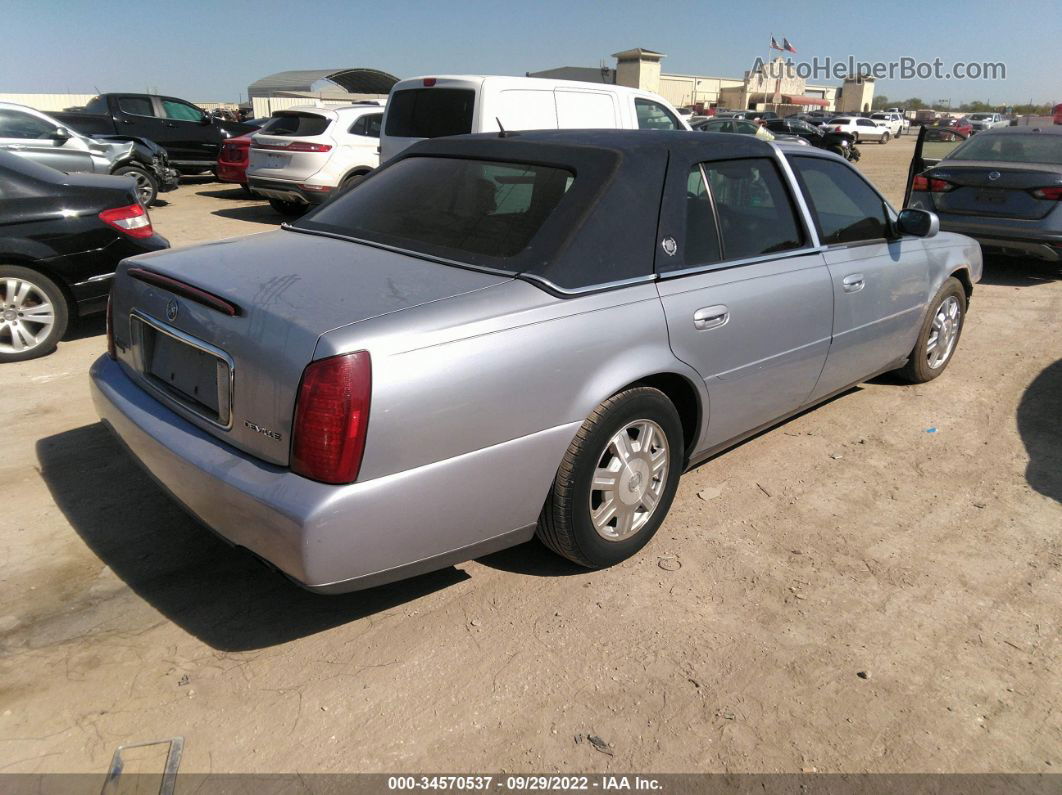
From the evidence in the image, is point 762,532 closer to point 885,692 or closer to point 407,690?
point 885,692

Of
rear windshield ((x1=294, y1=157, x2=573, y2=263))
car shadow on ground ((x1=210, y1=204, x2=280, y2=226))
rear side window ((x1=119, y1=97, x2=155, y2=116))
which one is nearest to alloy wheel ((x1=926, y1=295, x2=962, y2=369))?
rear windshield ((x1=294, y1=157, x2=573, y2=263))

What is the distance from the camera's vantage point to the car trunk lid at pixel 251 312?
2406 mm

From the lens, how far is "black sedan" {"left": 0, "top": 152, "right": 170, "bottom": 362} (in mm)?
5367

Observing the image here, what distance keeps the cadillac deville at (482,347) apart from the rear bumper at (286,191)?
7762mm

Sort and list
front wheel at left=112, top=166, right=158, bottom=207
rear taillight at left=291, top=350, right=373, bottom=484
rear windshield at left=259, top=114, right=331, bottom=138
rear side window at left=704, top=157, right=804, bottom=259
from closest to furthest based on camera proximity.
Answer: rear taillight at left=291, top=350, right=373, bottom=484, rear side window at left=704, top=157, right=804, bottom=259, rear windshield at left=259, top=114, right=331, bottom=138, front wheel at left=112, top=166, right=158, bottom=207

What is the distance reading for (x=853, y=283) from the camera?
4156 mm

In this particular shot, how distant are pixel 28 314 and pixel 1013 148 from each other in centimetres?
986

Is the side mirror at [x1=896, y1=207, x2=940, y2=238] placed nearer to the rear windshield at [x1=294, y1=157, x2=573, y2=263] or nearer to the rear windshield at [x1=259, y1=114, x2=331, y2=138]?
the rear windshield at [x1=294, y1=157, x2=573, y2=263]

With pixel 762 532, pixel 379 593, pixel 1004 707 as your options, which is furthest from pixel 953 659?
pixel 379 593

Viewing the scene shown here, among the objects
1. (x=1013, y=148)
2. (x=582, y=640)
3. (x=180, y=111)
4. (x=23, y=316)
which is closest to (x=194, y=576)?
(x=582, y=640)

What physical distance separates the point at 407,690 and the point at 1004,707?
6.44ft

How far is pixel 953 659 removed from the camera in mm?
2787

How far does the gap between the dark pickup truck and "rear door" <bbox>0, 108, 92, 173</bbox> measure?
5.40m

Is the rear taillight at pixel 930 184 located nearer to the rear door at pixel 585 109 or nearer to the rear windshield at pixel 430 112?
the rear door at pixel 585 109
